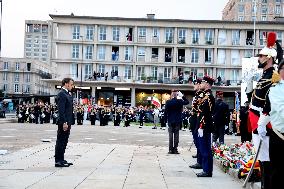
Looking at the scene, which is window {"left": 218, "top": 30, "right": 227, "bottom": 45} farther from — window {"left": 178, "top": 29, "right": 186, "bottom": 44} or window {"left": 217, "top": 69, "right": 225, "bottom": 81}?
window {"left": 178, "top": 29, "right": 186, "bottom": 44}

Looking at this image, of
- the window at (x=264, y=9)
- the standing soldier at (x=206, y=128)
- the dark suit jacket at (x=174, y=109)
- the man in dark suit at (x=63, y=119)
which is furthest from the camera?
the window at (x=264, y=9)

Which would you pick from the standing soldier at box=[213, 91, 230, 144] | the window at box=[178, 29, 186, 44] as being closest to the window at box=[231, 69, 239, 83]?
the window at box=[178, 29, 186, 44]

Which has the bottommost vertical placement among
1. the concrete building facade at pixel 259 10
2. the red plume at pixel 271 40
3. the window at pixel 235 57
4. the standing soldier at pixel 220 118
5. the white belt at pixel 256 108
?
the standing soldier at pixel 220 118

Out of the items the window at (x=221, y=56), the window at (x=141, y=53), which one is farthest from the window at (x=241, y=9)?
the window at (x=141, y=53)

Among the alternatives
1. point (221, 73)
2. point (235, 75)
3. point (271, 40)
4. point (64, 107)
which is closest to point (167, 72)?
point (221, 73)

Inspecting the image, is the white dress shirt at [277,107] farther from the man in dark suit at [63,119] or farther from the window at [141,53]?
the window at [141,53]

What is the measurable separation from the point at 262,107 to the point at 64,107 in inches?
258

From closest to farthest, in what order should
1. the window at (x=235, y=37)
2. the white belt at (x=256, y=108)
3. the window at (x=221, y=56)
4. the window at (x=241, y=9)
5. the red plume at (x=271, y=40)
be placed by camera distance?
the white belt at (x=256, y=108) → the red plume at (x=271, y=40) → the window at (x=235, y=37) → the window at (x=221, y=56) → the window at (x=241, y=9)

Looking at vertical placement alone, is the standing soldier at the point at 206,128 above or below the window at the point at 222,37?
below

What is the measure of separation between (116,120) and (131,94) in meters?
36.4

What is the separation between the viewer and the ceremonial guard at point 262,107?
19.1 ft

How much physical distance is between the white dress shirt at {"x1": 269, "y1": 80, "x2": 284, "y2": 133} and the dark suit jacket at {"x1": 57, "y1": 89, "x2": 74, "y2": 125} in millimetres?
7318

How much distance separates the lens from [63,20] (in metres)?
81.1

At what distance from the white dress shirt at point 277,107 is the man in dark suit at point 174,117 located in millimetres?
10785
